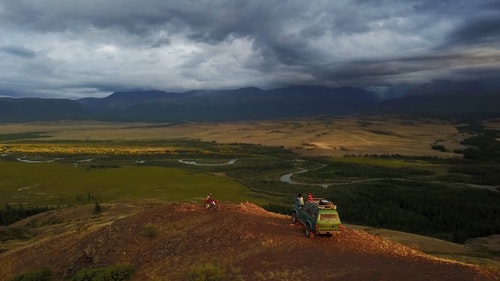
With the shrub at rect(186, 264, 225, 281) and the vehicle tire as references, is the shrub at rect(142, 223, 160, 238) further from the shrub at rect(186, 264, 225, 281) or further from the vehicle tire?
the vehicle tire

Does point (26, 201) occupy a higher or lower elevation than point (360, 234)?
lower

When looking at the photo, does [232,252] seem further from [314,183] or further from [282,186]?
[314,183]

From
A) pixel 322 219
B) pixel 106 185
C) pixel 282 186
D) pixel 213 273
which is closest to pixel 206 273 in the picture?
pixel 213 273

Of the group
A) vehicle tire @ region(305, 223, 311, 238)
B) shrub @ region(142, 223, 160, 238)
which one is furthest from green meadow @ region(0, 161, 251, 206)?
vehicle tire @ region(305, 223, 311, 238)

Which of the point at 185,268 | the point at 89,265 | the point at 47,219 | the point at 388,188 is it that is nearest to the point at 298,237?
the point at 185,268

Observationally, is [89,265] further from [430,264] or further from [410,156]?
→ [410,156]

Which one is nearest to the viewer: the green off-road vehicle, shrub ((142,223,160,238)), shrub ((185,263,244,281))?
shrub ((185,263,244,281))

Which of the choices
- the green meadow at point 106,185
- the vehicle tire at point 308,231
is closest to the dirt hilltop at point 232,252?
the vehicle tire at point 308,231

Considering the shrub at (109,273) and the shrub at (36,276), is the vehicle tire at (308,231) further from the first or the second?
the shrub at (36,276)

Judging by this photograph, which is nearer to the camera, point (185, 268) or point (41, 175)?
point (185, 268)
